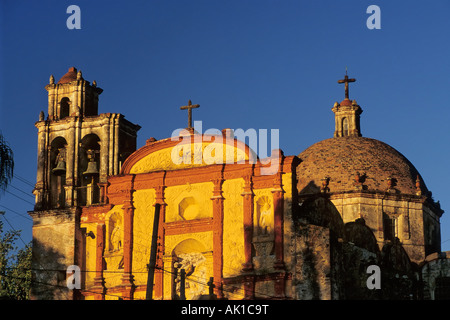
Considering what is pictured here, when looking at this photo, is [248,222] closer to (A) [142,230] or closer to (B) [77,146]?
(A) [142,230]

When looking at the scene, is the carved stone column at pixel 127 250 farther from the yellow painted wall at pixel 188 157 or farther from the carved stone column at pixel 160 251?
the yellow painted wall at pixel 188 157

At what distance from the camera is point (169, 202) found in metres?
40.5

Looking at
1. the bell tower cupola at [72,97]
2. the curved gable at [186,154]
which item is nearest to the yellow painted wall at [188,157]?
the curved gable at [186,154]

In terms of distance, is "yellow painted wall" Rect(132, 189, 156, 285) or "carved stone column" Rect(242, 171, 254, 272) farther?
"yellow painted wall" Rect(132, 189, 156, 285)

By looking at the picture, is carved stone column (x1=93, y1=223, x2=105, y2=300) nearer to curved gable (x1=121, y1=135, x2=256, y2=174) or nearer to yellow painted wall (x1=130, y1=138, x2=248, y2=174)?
curved gable (x1=121, y1=135, x2=256, y2=174)

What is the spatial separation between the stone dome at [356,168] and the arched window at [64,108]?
444 inches

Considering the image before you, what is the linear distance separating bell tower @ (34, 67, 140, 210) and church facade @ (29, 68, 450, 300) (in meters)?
0.05

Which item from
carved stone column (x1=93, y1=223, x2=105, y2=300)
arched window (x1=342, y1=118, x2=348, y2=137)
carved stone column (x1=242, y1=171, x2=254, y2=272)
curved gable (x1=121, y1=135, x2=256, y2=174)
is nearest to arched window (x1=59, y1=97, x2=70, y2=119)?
curved gable (x1=121, y1=135, x2=256, y2=174)

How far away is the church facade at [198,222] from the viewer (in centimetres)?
3794

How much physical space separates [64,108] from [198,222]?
8.73 meters

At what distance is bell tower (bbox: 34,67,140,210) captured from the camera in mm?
42219
